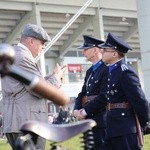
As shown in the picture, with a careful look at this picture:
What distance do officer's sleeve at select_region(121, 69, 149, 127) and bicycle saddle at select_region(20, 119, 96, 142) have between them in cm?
212

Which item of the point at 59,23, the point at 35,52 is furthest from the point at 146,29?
the point at 35,52

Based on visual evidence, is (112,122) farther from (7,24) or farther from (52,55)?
(52,55)

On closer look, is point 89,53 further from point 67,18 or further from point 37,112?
point 67,18

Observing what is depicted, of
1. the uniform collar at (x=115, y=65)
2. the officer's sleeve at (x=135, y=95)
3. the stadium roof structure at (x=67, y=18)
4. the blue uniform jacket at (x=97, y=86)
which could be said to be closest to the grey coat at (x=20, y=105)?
the officer's sleeve at (x=135, y=95)

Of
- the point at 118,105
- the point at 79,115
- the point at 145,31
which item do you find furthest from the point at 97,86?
the point at 145,31

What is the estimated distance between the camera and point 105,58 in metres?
4.88

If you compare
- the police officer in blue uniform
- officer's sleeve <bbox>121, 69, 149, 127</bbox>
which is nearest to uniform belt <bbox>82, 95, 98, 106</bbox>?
the police officer in blue uniform

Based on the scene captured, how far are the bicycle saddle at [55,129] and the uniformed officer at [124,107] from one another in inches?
84.5

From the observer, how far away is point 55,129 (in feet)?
7.68

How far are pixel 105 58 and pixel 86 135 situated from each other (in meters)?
2.16

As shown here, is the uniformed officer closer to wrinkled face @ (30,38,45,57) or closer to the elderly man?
the elderly man

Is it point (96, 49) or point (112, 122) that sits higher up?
point (96, 49)

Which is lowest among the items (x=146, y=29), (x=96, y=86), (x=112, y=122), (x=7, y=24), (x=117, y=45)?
(x=112, y=122)

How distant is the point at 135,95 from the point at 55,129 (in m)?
2.23
